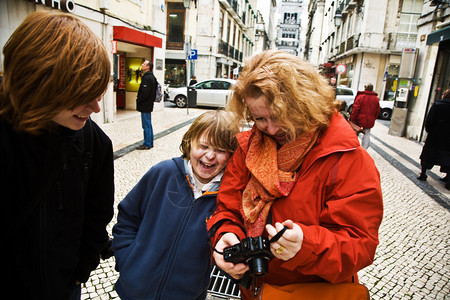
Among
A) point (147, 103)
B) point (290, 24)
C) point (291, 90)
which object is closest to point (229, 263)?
point (291, 90)

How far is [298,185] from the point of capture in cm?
115

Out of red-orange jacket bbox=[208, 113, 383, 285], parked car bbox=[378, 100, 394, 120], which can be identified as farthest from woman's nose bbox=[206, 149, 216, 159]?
parked car bbox=[378, 100, 394, 120]

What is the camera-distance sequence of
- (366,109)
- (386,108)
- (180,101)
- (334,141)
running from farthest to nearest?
(180,101) < (386,108) < (366,109) < (334,141)

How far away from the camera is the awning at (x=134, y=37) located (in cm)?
927

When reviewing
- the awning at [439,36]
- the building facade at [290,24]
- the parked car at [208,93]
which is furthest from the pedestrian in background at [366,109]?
the building facade at [290,24]

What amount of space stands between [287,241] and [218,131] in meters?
0.70

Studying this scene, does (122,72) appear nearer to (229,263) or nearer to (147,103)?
(147,103)

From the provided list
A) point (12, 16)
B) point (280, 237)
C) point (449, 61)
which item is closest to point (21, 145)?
point (280, 237)

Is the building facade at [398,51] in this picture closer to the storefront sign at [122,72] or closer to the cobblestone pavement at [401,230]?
the cobblestone pavement at [401,230]

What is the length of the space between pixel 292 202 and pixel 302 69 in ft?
1.69

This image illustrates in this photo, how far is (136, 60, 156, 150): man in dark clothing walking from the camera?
6.65 meters

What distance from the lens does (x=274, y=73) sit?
3.76 ft

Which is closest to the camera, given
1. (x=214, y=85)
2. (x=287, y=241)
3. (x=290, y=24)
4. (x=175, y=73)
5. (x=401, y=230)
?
(x=287, y=241)

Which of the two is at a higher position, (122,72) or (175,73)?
(175,73)
